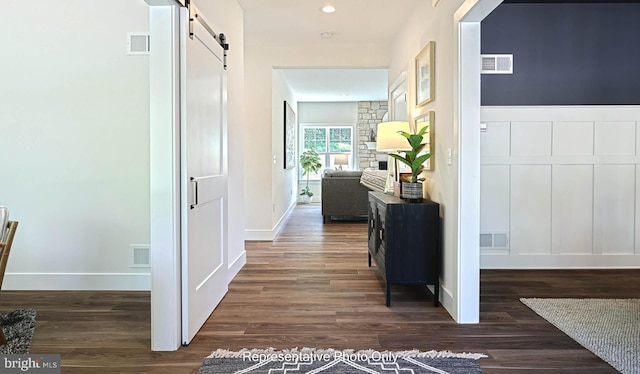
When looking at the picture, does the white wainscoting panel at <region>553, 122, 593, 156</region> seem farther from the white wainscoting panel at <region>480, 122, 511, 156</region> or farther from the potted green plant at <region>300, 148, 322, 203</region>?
the potted green plant at <region>300, 148, 322, 203</region>

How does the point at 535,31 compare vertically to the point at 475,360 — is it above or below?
above

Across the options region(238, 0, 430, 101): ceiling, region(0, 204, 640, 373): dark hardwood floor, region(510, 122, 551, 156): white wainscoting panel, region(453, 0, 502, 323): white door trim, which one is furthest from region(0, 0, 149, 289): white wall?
region(510, 122, 551, 156): white wainscoting panel

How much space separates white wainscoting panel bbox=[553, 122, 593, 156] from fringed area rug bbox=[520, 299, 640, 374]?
1516 millimetres

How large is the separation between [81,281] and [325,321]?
6.83ft

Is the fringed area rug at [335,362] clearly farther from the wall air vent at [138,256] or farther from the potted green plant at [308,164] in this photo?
the potted green plant at [308,164]

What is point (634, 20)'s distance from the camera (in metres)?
4.00

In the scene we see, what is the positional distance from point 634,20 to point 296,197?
7.61 meters

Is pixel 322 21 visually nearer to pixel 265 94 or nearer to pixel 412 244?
pixel 265 94

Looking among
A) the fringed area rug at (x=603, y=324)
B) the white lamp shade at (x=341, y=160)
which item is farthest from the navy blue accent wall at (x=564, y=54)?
the white lamp shade at (x=341, y=160)

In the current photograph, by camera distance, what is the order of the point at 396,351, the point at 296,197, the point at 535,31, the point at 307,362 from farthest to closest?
the point at 296,197 → the point at 535,31 → the point at 396,351 → the point at 307,362

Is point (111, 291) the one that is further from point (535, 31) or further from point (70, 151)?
point (535, 31)

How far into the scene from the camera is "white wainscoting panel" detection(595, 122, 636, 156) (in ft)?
13.1

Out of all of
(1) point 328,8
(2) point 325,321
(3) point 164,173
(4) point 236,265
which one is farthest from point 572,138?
(3) point 164,173

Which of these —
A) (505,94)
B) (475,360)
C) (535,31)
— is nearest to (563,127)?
(505,94)
